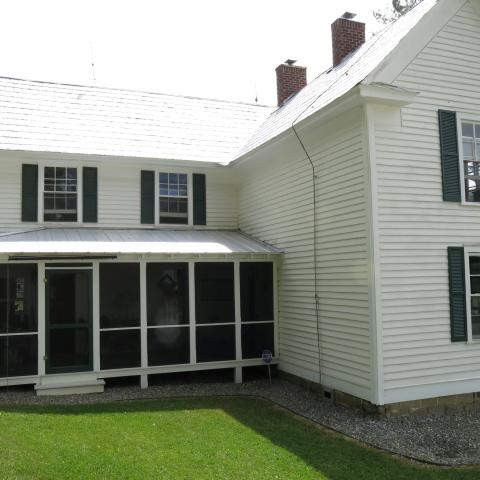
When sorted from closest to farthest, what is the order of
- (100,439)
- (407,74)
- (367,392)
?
1. (100,439)
2. (367,392)
3. (407,74)

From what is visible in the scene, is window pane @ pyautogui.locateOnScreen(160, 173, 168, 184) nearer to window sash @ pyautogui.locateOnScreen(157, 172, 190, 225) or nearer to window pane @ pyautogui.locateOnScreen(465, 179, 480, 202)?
window sash @ pyautogui.locateOnScreen(157, 172, 190, 225)

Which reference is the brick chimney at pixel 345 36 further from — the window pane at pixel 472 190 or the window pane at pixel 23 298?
the window pane at pixel 23 298

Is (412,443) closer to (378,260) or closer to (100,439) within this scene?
(378,260)

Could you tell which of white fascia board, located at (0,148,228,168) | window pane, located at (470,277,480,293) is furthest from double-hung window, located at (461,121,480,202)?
white fascia board, located at (0,148,228,168)

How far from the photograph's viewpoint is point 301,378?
1107cm

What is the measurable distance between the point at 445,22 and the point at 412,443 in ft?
24.5

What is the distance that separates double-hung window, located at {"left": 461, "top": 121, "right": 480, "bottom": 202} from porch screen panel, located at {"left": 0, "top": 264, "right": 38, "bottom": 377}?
28.8 ft

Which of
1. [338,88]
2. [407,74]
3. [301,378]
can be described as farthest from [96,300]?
[407,74]

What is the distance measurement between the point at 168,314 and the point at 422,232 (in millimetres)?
5699

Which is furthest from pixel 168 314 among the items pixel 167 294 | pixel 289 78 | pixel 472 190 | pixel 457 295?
pixel 289 78

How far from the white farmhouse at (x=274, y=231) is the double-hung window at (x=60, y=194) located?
34 millimetres

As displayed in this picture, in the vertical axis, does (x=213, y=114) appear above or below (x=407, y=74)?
above

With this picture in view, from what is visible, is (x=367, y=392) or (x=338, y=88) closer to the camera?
(x=367, y=392)

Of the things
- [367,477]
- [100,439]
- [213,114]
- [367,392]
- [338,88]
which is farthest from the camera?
[213,114]
